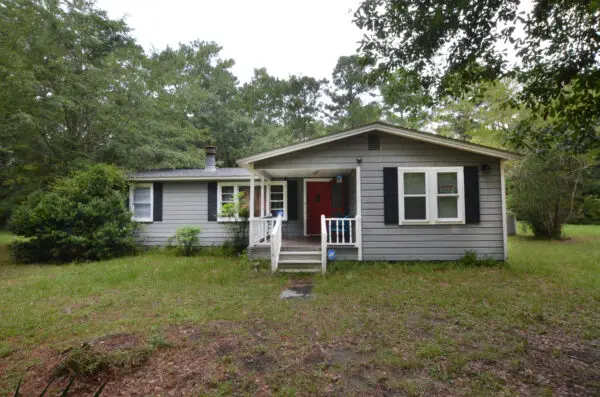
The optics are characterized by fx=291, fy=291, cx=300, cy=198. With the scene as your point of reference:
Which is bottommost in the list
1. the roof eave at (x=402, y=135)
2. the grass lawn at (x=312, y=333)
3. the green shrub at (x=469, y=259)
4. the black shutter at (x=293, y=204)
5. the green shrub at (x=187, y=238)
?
the grass lawn at (x=312, y=333)

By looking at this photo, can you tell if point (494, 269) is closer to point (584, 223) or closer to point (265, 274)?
point (265, 274)

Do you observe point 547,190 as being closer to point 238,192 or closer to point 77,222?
point 238,192

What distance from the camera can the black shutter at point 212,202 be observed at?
392 inches

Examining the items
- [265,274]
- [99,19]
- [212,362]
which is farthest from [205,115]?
[212,362]

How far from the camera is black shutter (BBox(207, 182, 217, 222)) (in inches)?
392

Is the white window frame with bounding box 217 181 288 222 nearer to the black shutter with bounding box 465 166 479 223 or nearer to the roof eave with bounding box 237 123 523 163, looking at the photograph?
the roof eave with bounding box 237 123 523 163

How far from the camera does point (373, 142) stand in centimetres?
757

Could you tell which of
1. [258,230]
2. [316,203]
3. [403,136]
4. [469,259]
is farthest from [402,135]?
[258,230]

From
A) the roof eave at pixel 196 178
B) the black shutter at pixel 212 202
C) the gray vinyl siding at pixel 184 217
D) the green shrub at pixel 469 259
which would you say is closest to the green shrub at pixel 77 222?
the gray vinyl siding at pixel 184 217

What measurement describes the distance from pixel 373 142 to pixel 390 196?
1.47m

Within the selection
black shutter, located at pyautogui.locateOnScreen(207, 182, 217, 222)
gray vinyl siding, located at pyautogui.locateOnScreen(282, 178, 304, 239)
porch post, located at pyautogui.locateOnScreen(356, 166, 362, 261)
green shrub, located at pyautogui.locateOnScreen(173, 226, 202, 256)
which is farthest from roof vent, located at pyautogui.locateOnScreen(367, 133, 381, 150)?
green shrub, located at pyautogui.locateOnScreen(173, 226, 202, 256)

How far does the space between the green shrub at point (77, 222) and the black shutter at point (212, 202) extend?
2.46 meters

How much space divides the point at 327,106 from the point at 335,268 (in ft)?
65.7

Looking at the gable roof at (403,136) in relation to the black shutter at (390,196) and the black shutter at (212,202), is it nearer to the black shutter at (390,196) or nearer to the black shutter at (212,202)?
the black shutter at (390,196)
